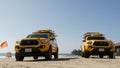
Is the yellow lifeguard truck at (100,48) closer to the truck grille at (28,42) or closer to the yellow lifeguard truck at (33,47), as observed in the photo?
the yellow lifeguard truck at (33,47)

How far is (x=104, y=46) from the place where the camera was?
2367cm

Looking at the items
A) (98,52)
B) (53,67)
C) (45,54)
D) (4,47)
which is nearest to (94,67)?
(53,67)

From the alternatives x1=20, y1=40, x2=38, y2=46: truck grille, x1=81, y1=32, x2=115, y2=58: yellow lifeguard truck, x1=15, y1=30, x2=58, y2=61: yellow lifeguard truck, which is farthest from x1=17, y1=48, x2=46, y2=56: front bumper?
x1=81, y1=32, x2=115, y2=58: yellow lifeguard truck

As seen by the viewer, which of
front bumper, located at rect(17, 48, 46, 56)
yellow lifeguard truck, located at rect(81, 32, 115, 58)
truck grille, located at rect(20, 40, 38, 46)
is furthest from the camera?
yellow lifeguard truck, located at rect(81, 32, 115, 58)

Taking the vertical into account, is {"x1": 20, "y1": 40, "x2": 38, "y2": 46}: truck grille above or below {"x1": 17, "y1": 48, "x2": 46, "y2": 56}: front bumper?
above

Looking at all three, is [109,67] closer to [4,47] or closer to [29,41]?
[29,41]

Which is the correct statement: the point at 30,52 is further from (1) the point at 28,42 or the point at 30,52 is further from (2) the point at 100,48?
(2) the point at 100,48

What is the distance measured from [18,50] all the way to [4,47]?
20.2 m

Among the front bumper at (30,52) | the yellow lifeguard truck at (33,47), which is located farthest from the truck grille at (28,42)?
the front bumper at (30,52)

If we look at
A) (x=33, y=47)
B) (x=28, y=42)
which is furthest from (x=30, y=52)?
(x=28, y=42)

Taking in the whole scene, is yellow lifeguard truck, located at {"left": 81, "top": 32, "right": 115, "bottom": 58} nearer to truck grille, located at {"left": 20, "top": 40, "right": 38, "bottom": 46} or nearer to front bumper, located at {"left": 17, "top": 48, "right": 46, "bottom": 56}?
front bumper, located at {"left": 17, "top": 48, "right": 46, "bottom": 56}

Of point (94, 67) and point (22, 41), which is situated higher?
point (22, 41)

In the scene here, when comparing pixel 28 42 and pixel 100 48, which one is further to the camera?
pixel 100 48

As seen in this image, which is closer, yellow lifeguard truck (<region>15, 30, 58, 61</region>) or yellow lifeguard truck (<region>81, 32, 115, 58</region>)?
yellow lifeguard truck (<region>15, 30, 58, 61</region>)
